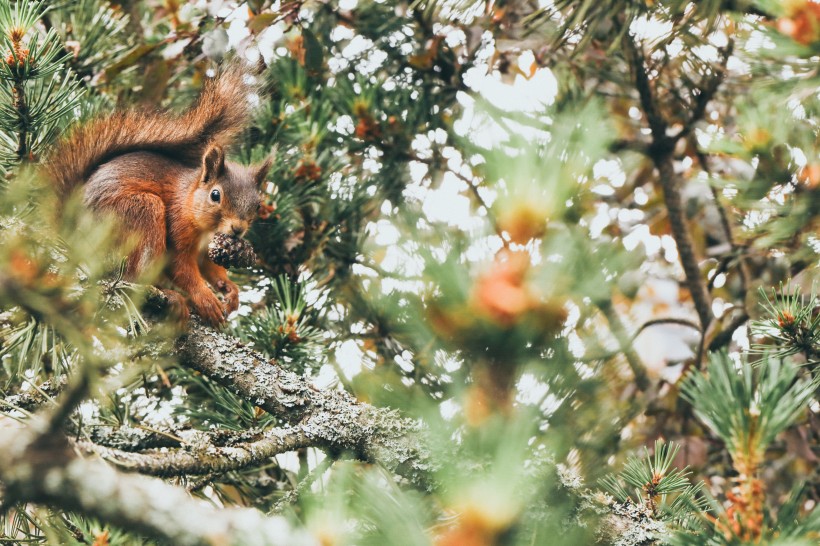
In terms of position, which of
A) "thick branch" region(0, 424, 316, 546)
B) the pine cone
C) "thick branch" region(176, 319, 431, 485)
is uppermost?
the pine cone

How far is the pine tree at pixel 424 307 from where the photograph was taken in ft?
1.37

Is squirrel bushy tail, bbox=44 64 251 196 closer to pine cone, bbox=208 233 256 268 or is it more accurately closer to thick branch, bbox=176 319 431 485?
pine cone, bbox=208 233 256 268

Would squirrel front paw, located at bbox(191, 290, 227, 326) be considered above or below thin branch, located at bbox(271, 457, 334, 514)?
above

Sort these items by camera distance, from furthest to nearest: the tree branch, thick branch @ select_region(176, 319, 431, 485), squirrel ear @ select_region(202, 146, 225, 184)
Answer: the tree branch < squirrel ear @ select_region(202, 146, 225, 184) < thick branch @ select_region(176, 319, 431, 485)

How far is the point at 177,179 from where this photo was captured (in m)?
1.37

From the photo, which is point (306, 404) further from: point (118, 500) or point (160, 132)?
point (160, 132)

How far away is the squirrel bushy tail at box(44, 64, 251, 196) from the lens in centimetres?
118

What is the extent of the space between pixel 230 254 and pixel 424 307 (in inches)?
31.4

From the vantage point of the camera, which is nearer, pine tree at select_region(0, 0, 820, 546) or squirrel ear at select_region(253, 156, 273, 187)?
pine tree at select_region(0, 0, 820, 546)

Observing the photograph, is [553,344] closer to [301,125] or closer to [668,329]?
[301,125]

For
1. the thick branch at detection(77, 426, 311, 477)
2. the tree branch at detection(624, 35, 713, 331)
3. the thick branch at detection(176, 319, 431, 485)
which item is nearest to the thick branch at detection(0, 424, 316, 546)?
the thick branch at detection(77, 426, 311, 477)

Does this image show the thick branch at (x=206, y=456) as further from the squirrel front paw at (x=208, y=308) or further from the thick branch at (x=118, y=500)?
the squirrel front paw at (x=208, y=308)

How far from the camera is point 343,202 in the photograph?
1.56 m

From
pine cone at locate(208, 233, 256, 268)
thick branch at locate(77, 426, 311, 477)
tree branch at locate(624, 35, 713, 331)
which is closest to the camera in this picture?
thick branch at locate(77, 426, 311, 477)
